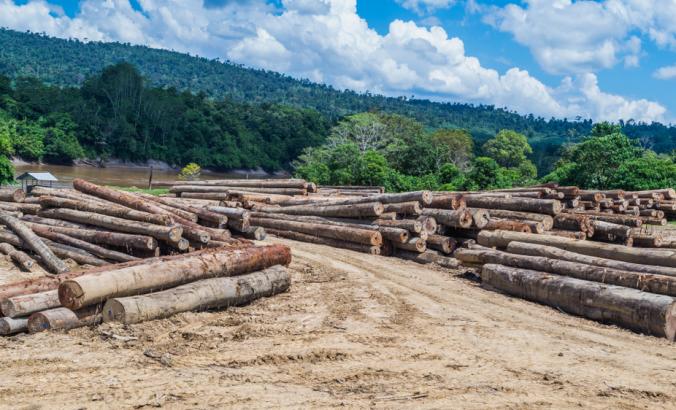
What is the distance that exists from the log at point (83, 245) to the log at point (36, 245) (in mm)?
772

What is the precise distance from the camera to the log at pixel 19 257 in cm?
1269

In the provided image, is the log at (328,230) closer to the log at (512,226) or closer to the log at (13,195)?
the log at (512,226)

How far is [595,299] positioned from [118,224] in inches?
407

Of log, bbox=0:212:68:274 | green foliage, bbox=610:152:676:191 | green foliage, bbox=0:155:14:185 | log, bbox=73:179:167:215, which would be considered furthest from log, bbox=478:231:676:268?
green foliage, bbox=0:155:14:185

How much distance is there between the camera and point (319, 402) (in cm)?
565

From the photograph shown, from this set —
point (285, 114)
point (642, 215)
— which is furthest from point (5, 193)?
point (285, 114)

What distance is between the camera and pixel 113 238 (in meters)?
13.9

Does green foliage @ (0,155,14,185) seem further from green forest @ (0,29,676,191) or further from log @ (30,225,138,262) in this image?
log @ (30,225,138,262)

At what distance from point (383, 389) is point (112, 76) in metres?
89.1

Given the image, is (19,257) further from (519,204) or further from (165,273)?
(519,204)

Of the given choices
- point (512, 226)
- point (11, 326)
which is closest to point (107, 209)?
point (11, 326)

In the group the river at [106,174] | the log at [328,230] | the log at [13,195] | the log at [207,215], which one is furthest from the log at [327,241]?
the river at [106,174]

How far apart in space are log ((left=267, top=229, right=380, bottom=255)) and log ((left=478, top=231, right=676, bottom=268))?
2.86 m

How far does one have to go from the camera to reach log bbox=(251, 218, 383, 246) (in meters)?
15.7
